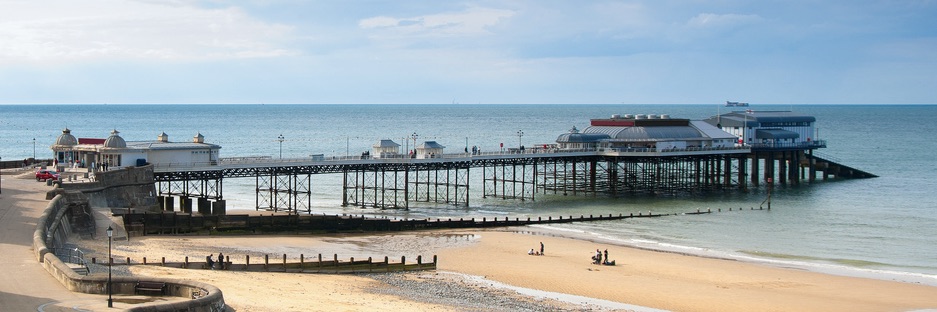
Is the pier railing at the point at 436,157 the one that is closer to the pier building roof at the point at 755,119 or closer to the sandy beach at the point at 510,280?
the pier building roof at the point at 755,119

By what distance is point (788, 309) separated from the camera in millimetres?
40562

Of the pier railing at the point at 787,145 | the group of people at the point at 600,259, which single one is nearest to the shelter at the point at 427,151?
the group of people at the point at 600,259

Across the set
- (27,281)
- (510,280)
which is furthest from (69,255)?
(510,280)

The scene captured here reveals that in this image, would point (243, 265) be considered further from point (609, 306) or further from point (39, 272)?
point (609, 306)

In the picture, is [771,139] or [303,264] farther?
[771,139]

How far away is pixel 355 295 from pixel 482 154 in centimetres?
4687

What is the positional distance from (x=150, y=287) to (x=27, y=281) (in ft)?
12.8

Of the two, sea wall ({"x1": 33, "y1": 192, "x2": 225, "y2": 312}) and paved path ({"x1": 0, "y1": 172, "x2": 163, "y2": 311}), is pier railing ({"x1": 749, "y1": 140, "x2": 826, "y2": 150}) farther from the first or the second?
sea wall ({"x1": 33, "y1": 192, "x2": 225, "y2": 312})

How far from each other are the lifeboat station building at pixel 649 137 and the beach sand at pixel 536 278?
3220 cm

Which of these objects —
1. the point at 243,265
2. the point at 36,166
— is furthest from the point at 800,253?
the point at 36,166

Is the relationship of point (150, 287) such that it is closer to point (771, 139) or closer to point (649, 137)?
point (649, 137)

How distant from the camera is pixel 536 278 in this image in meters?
46.2

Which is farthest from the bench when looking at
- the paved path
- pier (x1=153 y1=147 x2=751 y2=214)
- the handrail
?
pier (x1=153 y1=147 x2=751 y2=214)

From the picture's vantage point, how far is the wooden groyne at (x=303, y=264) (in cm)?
4244
